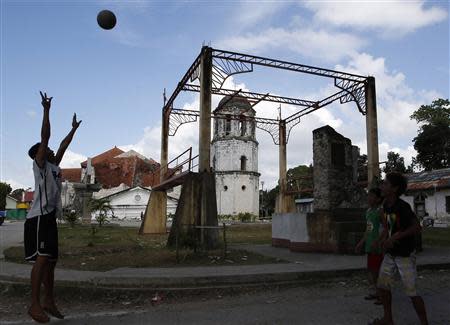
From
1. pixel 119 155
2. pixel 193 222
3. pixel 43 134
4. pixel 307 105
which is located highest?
pixel 119 155

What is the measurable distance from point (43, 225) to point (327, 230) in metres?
7.20

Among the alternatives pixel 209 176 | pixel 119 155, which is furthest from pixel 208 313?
pixel 119 155

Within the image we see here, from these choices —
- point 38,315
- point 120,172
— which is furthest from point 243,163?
point 38,315

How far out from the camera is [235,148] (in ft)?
181

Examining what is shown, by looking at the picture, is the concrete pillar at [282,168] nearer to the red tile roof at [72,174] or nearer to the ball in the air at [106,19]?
the ball in the air at [106,19]

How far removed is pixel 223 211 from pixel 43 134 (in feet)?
170

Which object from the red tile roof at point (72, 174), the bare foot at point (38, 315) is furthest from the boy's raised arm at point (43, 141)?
the red tile roof at point (72, 174)

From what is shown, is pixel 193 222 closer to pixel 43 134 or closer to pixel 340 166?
pixel 340 166

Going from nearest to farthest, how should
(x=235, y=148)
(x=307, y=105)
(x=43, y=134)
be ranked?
(x=43, y=134) → (x=307, y=105) → (x=235, y=148)

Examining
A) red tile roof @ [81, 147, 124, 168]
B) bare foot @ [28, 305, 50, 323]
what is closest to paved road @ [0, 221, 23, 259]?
bare foot @ [28, 305, 50, 323]

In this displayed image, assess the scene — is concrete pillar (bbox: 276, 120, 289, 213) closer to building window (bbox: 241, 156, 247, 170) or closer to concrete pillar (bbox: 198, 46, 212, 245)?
concrete pillar (bbox: 198, 46, 212, 245)

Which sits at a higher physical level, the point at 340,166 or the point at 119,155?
the point at 119,155

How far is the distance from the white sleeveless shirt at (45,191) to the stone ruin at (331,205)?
6868 mm

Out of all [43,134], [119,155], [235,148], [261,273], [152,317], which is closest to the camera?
[43,134]
